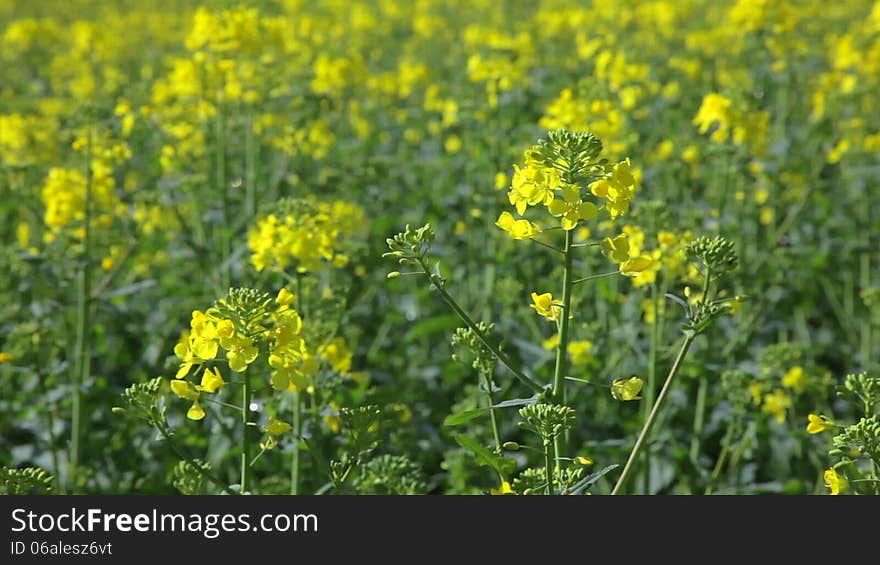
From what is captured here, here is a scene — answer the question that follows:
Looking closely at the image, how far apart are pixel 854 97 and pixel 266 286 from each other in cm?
330

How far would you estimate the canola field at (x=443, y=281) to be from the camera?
2.58 metres

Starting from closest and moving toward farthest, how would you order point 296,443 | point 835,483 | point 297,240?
point 835,483, point 296,443, point 297,240

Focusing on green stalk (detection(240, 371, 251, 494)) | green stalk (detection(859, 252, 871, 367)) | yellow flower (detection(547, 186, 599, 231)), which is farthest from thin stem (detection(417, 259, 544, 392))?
green stalk (detection(859, 252, 871, 367))

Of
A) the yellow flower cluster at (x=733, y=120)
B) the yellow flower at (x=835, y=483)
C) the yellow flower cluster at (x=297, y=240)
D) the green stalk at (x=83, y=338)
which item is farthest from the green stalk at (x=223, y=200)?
the yellow flower at (x=835, y=483)

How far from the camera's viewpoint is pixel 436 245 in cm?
511

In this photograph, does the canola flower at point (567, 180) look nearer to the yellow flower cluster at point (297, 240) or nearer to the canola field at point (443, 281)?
the canola field at point (443, 281)

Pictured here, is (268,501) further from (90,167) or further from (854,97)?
(854,97)

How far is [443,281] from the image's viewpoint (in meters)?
2.29

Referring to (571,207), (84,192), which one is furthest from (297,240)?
(84,192)

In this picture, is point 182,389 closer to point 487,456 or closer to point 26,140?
point 487,456

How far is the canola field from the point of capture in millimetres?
2576

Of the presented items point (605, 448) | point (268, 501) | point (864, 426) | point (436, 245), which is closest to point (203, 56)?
point (436, 245)

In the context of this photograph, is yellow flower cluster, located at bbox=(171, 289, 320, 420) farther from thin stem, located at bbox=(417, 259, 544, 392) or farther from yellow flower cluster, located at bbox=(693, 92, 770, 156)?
yellow flower cluster, located at bbox=(693, 92, 770, 156)

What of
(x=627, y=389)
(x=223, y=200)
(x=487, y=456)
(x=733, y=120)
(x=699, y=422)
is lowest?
(x=699, y=422)
